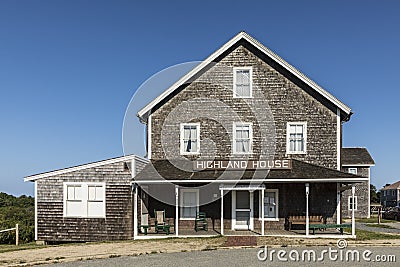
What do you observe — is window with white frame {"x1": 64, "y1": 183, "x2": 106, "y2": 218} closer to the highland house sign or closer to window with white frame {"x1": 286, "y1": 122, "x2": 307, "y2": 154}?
the highland house sign

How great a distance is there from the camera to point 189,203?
2384 centimetres

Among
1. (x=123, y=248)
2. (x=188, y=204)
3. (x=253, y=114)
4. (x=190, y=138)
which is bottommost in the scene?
(x=123, y=248)

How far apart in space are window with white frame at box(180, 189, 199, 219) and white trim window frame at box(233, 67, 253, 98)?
16.4ft

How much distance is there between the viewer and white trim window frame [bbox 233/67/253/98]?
24484 millimetres

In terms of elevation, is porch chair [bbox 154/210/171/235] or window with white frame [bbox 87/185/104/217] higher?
window with white frame [bbox 87/185/104/217]

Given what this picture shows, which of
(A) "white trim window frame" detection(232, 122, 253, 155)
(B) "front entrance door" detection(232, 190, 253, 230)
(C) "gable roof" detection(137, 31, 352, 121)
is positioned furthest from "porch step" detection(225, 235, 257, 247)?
(C) "gable roof" detection(137, 31, 352, 121)

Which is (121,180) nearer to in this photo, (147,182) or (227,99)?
(147,182)

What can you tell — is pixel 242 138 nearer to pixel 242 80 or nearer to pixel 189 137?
pixel 189 137

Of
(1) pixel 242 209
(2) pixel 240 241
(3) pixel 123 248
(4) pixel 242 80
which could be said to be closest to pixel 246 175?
(1) pixel 242 209

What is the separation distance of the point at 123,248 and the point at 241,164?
22.4ft

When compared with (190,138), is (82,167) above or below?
below

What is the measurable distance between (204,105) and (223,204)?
473cm

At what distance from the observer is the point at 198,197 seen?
77.9 ft

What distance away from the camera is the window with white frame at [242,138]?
24.2 m
